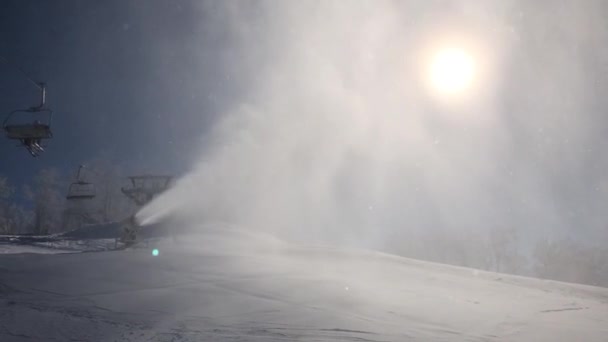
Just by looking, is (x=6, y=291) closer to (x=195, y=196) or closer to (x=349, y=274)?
(x=349, y=274)

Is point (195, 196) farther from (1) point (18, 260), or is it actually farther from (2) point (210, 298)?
(2) point (210, 298)

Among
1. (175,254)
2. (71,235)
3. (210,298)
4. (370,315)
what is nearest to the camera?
(370,315)

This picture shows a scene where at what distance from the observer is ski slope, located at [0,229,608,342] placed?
7.07 metres

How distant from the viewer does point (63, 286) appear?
983 centimetres

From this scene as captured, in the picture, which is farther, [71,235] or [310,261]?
[71,235]

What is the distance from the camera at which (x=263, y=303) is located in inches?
362

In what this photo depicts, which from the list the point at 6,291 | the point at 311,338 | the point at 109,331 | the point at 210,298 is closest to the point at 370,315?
the point at 311,338

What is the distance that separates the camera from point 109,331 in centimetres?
667

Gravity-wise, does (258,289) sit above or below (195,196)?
below

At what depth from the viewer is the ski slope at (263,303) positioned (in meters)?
7.07

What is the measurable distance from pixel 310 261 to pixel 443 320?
9109 mm

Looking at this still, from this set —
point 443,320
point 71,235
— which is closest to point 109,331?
point 443,320

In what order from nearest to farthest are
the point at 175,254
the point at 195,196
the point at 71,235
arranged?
the point at 175,254 < the point at 71,235 < the point at 195,196

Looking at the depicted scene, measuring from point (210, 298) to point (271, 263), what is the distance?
6.18m
